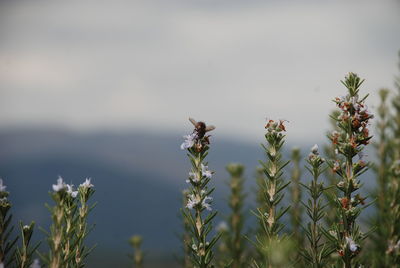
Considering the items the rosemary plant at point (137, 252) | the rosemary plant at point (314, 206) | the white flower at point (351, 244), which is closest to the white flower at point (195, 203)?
the rosemary plant at point (314, 206)

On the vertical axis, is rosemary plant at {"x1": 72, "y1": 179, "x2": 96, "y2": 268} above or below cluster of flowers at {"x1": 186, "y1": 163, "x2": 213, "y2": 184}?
below

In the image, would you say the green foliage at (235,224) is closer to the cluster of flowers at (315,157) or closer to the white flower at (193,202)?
the cluster of flowers at (315,157)

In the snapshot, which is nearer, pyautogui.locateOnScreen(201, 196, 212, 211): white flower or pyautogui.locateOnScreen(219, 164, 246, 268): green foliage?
pyautogui.locateOnScreen(201, 196, 212, 211): white flower

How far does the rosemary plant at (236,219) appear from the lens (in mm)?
6637

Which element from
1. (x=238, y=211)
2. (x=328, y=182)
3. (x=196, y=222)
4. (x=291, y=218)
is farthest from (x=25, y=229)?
(x=328, y=182)

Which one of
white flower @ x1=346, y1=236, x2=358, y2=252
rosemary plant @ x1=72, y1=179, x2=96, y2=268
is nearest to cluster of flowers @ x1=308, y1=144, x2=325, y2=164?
white flower @ x1=346, y1=236, x2=358, y2=252

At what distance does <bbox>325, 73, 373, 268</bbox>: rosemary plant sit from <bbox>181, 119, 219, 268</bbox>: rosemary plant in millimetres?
1126

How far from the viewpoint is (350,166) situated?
432cm

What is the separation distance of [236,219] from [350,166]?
3014 millimetres

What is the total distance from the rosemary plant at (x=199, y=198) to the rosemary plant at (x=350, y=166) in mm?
1126

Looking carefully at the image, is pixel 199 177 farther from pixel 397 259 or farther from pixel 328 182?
pixel 328 182

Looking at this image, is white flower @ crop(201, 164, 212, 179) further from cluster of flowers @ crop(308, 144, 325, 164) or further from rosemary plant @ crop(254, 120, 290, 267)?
cluster of flowers @ crop(308, 144, 325, 164)

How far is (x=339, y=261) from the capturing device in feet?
13.1

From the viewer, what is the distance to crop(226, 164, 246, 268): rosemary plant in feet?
21.8
